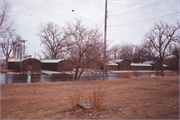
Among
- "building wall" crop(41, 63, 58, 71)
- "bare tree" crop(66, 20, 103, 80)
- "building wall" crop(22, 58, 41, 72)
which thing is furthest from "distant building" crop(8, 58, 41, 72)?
"bare tree" crop(66, 20, 103, 80)

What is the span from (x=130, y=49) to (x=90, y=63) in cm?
7289

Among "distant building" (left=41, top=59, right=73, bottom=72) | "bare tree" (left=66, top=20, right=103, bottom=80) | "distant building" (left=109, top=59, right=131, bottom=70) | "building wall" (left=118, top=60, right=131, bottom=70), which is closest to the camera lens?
"bare tree" (left=66, top=20, right=103, bottom=80)

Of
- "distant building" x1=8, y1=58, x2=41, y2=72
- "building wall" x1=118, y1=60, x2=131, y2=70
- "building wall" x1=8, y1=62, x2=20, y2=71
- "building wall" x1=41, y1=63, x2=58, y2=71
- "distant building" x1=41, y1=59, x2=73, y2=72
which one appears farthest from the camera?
"building wall" x1=118, y1=60, x2=131, y2=70

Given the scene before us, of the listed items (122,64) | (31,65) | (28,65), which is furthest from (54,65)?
(122,64)

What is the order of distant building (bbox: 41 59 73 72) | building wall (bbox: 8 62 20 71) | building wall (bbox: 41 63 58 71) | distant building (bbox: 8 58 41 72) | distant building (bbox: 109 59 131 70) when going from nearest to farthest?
distant building (bbox: 8 58 41 72)
building wall (bbox: 8 62 20 71)
distant building (bbox: 41 59 73 72)
building wall (bbox: 41 63 58 71)
distant building (bbox: 109 59 131 70)

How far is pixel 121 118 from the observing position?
A: 15.7ft

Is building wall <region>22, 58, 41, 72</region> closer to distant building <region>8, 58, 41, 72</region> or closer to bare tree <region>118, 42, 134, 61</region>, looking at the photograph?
distant building <region>8, 58, 41, 72</region>

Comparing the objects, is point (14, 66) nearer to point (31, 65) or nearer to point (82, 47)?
point (31, 65)

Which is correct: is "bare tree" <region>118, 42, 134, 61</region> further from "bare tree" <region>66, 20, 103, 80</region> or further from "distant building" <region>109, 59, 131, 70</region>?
"bare tree" <region>66, 20, 103, 80</region>

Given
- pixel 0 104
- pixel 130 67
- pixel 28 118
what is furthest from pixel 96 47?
pixel 130 67

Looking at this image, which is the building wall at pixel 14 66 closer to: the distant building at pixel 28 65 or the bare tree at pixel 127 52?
the distant building at pixel 28 65

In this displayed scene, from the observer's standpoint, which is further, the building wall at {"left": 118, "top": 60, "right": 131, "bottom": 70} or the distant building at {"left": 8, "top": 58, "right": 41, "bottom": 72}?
the building wall at {"left": 118, "top": 60, "right": 131, "bottom": 70}

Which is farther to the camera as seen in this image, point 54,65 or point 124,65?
point 124,65

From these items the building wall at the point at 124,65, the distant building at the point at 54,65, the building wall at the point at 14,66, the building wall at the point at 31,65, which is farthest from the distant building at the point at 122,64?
the building wall at the point at 14,66
